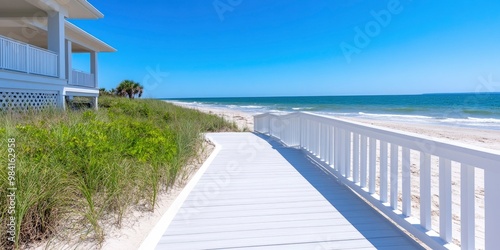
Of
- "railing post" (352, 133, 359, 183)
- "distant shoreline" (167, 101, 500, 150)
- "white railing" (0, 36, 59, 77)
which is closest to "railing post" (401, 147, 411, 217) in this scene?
"railing post" (352, 133, 359, 183)

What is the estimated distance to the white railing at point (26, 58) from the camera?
→ 718 centimetres

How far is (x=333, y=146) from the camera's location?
4535 mm

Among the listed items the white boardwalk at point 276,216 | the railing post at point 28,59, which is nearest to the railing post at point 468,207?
the white boardwalk at point 276,216

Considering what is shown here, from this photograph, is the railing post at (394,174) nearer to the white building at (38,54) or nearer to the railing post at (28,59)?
the white building at (38,54)

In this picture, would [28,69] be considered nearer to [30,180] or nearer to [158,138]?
[158,138]

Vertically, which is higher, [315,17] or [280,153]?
[315,17]

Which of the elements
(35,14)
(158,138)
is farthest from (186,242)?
(35,14)

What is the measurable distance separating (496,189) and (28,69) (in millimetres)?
9844

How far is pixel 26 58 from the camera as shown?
26.0ft

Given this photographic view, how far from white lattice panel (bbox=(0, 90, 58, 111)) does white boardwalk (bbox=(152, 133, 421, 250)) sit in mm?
5743

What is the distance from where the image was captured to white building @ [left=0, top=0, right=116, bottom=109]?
747cm

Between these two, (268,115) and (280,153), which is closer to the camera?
(280,153)

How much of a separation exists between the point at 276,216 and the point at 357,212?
874mm

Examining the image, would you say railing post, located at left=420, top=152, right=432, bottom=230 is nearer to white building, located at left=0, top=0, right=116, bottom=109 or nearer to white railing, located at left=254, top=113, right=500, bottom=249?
white railing, located at left=254, top=113, right=500, bottom=249
